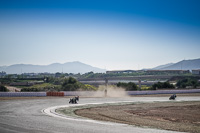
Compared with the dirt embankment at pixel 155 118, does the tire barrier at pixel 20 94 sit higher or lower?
higher

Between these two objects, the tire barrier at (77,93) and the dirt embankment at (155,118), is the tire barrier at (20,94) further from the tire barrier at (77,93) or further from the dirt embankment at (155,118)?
the dirt embankment at (155,118)

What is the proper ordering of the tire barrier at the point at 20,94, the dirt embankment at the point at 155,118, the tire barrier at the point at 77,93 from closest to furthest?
the dirt embankment at the point at 155,118, the tire barrier at the point at 20,94, the tire barrier at the point at 77,93

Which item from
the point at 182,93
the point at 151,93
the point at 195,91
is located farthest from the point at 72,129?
the point at 195,91

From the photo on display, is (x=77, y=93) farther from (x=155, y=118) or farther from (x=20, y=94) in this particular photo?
(x=155, y=118)

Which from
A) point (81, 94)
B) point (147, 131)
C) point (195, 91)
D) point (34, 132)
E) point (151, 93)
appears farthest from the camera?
point (195, 91)

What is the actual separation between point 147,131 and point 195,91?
58.2 m

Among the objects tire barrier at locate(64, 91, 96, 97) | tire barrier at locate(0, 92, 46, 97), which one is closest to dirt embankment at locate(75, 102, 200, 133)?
tire barrier at locate(0, 92, 46, 97)

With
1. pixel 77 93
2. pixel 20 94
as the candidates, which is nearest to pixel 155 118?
pixel 77 93

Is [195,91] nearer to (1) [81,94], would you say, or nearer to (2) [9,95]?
(1) [81,94]

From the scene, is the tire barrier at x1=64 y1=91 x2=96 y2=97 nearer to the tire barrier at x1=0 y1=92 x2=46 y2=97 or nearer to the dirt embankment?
the tire barrier at x1=0 y1=92 x2=46 y2=97

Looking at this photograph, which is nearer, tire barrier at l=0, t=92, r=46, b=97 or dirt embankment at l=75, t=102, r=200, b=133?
dirt embankment at l=75, t=102, r=200, b=133

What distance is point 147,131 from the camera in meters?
14.5

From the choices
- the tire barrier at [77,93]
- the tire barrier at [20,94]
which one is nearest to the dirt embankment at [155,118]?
the tire barrier at [20,94]

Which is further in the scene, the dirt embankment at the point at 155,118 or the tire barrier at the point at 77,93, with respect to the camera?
the tire barrier at the point at 77,93
